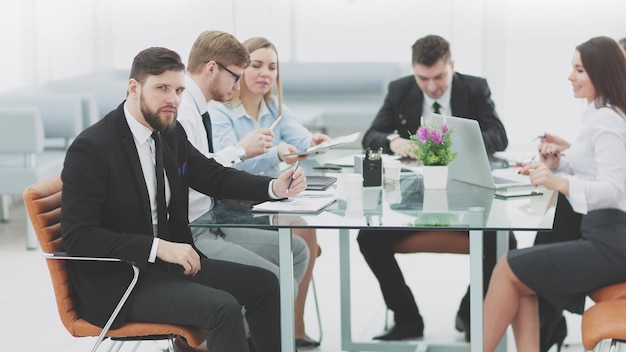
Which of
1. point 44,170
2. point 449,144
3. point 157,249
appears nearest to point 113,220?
point 157,249

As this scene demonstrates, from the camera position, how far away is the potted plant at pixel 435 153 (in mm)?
3486

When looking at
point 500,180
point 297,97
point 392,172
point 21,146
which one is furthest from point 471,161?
point 297,97

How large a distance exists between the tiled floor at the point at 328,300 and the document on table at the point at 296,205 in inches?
37.7

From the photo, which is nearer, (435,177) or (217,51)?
(435,177)

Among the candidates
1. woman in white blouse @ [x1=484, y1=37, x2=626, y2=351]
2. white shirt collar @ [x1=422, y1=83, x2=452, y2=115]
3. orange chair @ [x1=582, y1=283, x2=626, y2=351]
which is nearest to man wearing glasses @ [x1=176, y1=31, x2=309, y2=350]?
woman in white blouse @ [x1=484, y1=37, x2=626, y2=351]

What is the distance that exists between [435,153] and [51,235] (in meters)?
1.36

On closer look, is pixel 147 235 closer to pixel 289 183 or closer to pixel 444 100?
pixel 289 183

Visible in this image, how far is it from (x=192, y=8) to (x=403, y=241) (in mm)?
6066

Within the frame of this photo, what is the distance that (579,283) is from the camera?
326 centimetres

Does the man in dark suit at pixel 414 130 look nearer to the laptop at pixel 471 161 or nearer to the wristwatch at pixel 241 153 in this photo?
the laptop at pixel 471 161

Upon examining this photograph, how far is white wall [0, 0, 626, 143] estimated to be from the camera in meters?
8.85

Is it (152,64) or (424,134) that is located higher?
(152,64)

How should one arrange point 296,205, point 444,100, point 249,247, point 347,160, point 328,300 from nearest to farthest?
1. point 296,205
2. point 249,247
3. point 347,160
4. point 444,100
5. point 328,300

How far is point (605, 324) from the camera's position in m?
2.85
